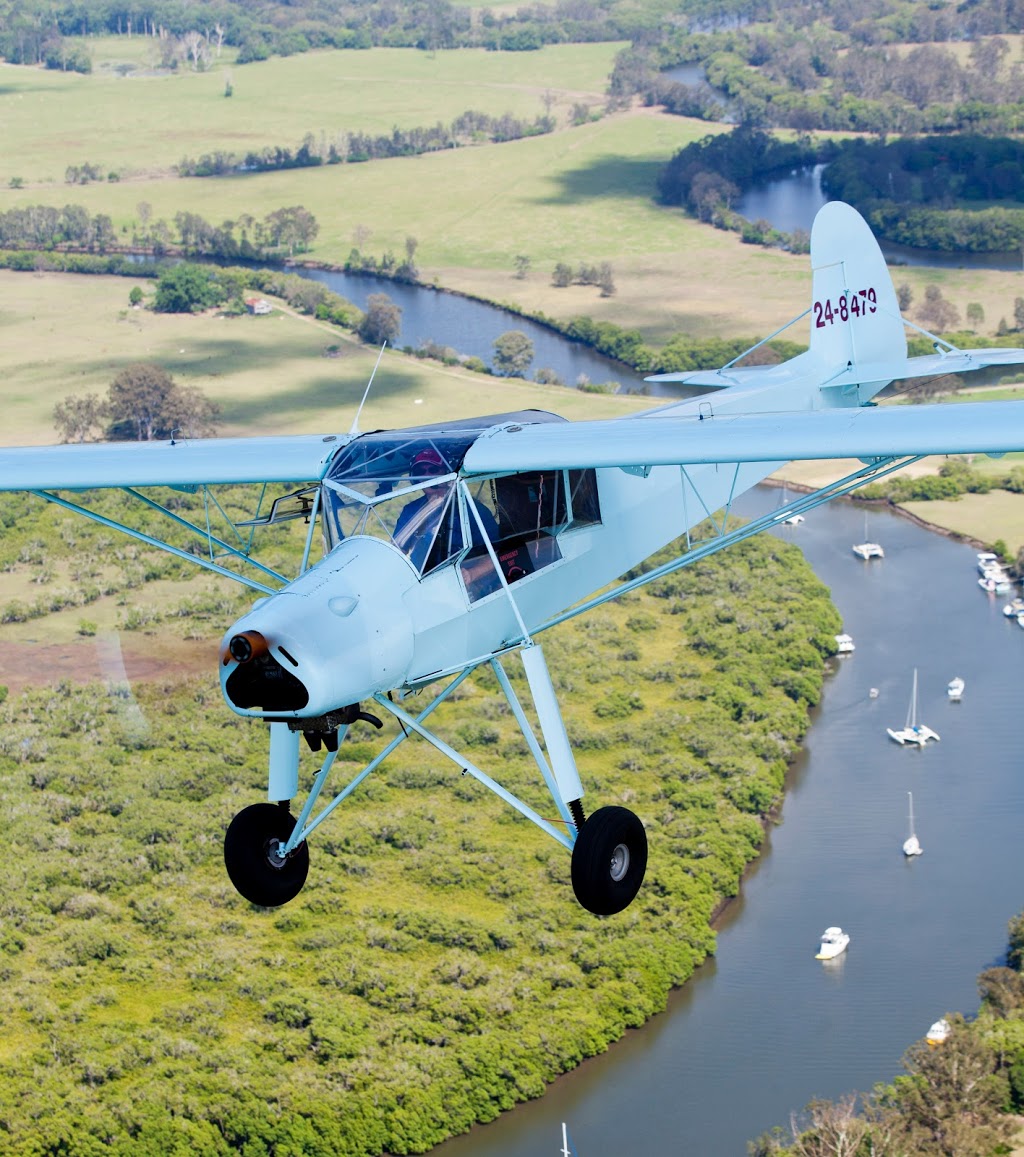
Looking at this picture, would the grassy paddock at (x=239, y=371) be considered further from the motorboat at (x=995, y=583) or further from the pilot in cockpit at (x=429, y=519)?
the pilot in cockpit at (x=429, y=519)

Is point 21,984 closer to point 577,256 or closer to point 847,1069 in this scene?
point 847,1069

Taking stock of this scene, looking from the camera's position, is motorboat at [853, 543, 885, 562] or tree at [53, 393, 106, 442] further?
tree at [53, 393, 106, 442]

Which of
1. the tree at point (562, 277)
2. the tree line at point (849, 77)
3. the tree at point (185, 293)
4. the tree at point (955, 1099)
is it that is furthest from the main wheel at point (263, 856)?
the tree line at point (849, 77)

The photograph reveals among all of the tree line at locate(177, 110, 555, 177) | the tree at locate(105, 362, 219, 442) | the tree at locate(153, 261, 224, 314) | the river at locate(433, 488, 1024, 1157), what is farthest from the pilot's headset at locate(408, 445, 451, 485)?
the tree line at locate(177, 110, 555, 177)

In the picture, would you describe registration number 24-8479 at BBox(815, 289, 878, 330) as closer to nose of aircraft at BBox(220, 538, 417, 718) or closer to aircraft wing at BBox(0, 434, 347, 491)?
aircraft wing at BBox(0, 434, 347, 491)

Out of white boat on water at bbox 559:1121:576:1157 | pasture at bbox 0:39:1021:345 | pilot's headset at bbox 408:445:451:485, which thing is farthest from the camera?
pasture at bbox 0:39:1021:345
